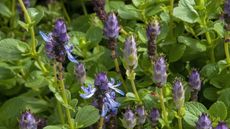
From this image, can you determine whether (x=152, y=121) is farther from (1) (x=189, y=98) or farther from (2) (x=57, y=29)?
(2) (x=57, y=29)

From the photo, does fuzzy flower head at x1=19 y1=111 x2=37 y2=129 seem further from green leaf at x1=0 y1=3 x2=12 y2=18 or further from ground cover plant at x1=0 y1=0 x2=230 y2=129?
green leaf at x1=0 y1=3 x2=12 y2=18

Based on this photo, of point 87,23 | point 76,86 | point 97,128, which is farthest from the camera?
point 87,23

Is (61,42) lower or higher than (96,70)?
higher

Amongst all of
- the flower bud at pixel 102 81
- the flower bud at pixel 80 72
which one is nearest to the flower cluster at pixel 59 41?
the flower bud at pixel 102 81

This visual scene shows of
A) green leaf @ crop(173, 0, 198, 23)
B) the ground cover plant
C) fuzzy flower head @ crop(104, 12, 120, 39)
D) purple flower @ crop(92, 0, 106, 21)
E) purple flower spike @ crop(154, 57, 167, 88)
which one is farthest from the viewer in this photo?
purple flower @ crop(92, 0, 106, 21)

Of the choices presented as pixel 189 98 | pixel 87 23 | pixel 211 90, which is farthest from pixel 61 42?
pixel 87 23

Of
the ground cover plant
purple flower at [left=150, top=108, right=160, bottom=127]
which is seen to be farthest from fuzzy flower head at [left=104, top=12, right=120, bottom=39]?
purple flower at [left=150, top=108, right=160, bottom=127]

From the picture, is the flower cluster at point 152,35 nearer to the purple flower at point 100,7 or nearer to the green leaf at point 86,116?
the green leaf at point 86,116

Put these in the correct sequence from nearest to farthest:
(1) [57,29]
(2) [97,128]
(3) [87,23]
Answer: (1) [57,29]
(2) [97,128]
(3) [87,23]
